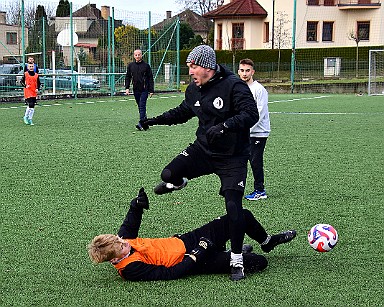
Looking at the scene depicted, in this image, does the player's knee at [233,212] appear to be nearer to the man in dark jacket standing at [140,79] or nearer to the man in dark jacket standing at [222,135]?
the man in dark jacket standing at [222,135]

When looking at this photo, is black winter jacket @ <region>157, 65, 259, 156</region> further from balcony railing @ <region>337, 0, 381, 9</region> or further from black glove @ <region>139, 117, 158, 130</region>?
balcony railing @ <region>337, 0, 381, 9</region>

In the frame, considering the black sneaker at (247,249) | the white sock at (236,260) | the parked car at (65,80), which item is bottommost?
the black sneaker at (247,249)

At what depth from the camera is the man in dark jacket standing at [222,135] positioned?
531 cm

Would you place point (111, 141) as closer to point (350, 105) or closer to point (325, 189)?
point (325, 189)

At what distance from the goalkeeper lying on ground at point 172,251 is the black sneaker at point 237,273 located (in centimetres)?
12

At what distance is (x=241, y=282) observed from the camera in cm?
521

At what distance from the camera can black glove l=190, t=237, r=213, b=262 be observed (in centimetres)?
524

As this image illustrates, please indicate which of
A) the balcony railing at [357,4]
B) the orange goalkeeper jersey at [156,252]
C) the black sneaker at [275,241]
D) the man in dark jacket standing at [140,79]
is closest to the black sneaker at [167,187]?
the orange goalkeeper jersey at [156,252]

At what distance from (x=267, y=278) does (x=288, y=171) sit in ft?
17.3

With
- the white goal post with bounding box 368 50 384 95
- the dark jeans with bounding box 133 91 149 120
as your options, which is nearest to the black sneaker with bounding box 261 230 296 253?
the dark jeans with bounding box 133 91 149 120

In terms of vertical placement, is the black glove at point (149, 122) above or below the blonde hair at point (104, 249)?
above

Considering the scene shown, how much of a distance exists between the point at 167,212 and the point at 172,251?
7.05ft

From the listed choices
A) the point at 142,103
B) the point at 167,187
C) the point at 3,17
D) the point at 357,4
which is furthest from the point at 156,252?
the point at 357,4

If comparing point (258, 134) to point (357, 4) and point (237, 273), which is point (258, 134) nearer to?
point (237, 273)
